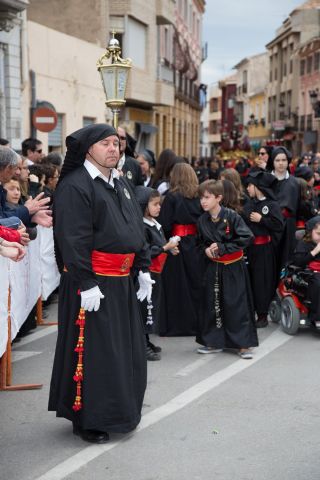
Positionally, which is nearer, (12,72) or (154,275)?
(154,275)

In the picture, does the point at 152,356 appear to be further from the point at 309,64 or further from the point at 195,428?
the point at 309,64

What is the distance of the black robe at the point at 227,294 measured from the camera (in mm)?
7090

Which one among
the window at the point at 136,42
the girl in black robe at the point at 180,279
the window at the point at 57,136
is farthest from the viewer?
the window at the point at 136,42

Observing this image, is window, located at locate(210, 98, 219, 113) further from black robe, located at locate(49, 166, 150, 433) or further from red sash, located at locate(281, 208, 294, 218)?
black robe, located at locate(49, 166, 150, 433)

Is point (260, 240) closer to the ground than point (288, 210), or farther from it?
closer to the ground

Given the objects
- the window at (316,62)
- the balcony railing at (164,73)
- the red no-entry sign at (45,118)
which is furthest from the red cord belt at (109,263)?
the window at (316,62)

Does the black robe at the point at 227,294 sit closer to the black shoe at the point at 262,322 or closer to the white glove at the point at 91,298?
the black shoe at the point at 262,322

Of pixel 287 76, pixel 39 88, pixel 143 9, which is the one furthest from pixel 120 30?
pixel 287 76

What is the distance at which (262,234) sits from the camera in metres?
8.59

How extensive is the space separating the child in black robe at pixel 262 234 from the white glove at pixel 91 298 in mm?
3927

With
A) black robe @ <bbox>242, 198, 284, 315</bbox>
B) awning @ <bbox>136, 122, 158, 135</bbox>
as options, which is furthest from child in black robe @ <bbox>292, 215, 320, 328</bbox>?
awning @ <bbox>136, 122, 158, 135</bbox>

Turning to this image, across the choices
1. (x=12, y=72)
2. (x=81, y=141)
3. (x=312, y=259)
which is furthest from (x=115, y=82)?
(x=12, y=72)

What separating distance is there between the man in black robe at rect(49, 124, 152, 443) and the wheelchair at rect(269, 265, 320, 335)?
3.43 m

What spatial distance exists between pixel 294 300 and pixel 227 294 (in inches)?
50.6
